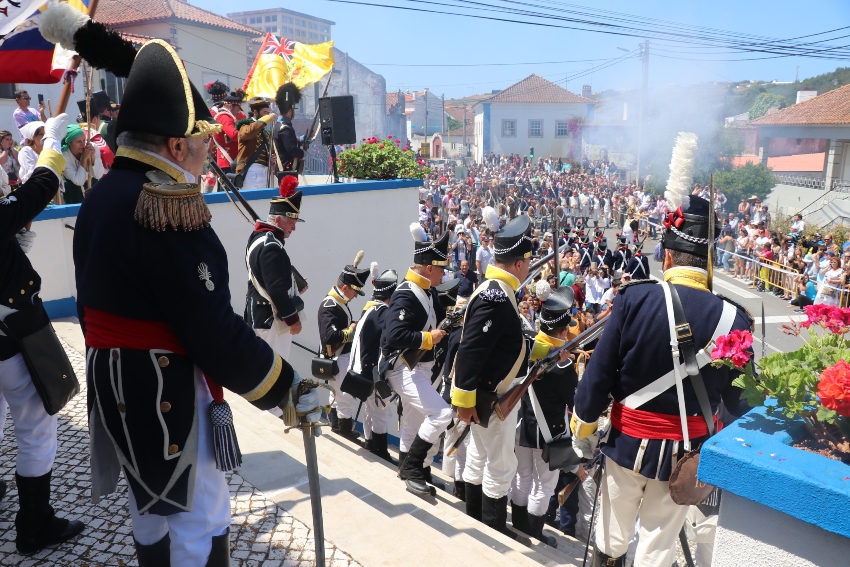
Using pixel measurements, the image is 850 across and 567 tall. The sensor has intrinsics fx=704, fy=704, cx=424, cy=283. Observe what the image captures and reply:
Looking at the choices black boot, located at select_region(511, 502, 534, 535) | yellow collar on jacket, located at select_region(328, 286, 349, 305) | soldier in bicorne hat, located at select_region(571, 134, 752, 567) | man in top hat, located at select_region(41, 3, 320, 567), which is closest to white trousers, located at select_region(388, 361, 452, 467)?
black boot, located at select_region(511, 502, 534, 535)

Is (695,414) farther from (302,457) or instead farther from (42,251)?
Answer: (42,251)

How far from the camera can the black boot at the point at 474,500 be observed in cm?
523

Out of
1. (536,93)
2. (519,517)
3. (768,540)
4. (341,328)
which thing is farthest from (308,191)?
(536,93)

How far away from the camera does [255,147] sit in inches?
376

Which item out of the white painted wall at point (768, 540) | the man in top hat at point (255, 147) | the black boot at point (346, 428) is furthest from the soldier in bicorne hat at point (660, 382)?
the man in top hat at point (255, 147)

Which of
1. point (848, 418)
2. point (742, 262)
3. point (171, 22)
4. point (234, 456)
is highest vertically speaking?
point (171, 22)

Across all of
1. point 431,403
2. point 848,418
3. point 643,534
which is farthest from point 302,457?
point 848,418

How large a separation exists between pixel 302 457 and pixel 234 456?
2.14 meters

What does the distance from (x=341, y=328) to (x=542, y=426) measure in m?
2.72

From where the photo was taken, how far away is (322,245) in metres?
9.26

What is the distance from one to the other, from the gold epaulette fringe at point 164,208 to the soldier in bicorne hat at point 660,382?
2.06 metres

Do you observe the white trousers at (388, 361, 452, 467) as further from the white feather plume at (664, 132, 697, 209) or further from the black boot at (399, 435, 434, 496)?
the white feather plume at (664, 132, 697, 209)

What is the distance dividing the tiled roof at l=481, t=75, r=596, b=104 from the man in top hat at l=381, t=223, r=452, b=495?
63598 mm

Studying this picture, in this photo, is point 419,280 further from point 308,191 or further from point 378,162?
point 378,162
